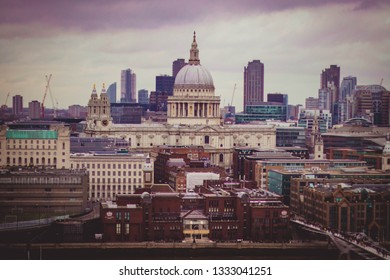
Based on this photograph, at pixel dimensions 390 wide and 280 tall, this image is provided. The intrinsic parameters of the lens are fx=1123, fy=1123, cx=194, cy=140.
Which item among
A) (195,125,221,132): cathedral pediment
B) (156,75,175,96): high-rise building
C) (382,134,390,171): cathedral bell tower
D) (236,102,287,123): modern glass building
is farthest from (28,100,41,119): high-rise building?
(236,102,287,123): modern glass building

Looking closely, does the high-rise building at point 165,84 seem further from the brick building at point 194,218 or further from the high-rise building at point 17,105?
the brick building at point 194,218

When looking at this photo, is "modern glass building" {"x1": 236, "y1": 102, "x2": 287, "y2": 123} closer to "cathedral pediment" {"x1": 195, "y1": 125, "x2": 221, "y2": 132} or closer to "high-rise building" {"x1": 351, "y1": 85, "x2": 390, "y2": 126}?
"high-rise building" {"x1": 351, "y1": 85, "x2": 390, "y2": 126}

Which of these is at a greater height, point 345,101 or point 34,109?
point 345,101

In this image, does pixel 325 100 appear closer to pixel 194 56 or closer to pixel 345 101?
pixel 345 101

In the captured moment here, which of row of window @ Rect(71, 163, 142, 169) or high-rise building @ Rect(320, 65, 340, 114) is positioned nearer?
high-rise building @ Rect(320, 65, 340, 114)

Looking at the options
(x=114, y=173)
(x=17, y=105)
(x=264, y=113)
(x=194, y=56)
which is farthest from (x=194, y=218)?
(x=264, y=113)

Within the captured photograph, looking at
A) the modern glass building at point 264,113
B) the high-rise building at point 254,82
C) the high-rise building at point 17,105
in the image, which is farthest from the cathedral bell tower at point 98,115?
the modern glass building at point 264,113
